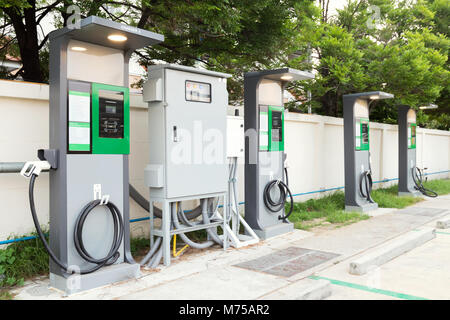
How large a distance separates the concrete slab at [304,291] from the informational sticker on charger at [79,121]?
1.98m

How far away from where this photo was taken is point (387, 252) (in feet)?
14.7

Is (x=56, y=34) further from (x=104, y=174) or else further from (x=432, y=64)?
(x=432, y=64)

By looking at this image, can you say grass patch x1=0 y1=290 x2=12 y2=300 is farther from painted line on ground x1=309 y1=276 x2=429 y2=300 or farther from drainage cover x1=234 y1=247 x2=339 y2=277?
painted line on ground x1=309 y1=276 x2=429 y2=300

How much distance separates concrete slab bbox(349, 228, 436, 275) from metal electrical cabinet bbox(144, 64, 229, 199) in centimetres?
171

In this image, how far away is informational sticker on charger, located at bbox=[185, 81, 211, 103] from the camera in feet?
14.4

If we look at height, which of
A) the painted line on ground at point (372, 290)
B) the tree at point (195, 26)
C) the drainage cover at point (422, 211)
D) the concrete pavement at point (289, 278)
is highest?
the tree at point (195, 26)

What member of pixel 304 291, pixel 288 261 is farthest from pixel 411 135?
pixel 304 291

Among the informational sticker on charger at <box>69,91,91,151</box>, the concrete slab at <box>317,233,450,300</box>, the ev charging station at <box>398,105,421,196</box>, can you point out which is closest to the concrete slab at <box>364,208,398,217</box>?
the ev charging station at <box>398,105,421,196</box>

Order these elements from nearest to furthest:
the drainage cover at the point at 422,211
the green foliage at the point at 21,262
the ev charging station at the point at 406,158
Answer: the green foliage at the point at 21,262
the drainage cover at the point at 422,211
the ev charging station at the point at 406,158

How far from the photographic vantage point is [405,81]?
9117mm

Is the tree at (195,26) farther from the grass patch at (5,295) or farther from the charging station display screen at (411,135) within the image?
the grass patch at (5,295)

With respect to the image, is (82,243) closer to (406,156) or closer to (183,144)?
(183,144)

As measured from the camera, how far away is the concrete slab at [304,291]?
319 cm

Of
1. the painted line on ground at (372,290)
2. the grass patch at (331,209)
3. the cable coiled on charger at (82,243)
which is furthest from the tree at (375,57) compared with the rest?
the cable coiled on charger at (82,243)
